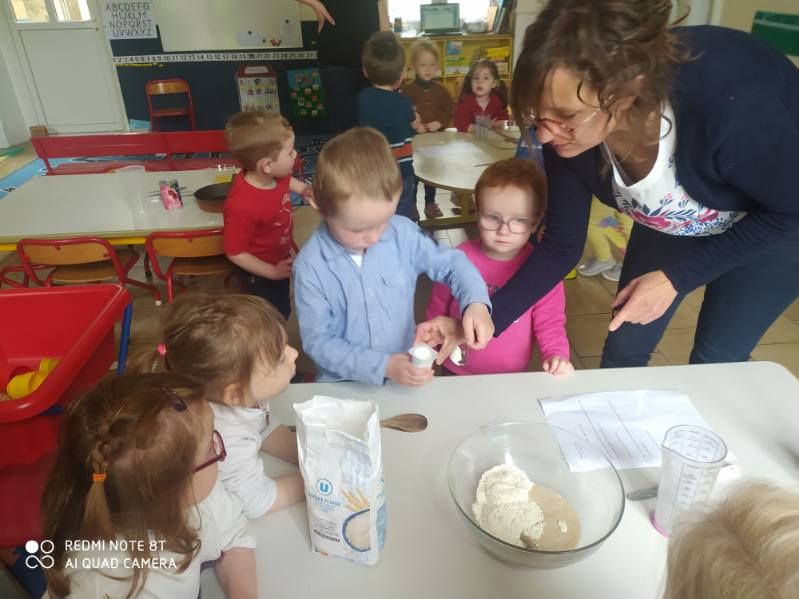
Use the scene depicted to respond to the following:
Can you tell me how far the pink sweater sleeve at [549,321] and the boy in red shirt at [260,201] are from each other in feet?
3.55

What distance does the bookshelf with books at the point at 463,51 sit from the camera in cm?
584

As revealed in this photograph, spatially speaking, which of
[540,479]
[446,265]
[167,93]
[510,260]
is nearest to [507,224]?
[510,260]

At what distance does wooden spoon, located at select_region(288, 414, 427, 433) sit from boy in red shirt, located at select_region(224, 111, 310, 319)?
1226mm

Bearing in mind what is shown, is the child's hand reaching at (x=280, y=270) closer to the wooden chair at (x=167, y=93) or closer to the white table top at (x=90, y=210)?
the white table top at (x=90, y=210)

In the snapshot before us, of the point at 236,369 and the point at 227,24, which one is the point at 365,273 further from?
the point at 227,24

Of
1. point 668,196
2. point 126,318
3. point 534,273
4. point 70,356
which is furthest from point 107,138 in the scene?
point 668,196

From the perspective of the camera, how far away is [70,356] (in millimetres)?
1113

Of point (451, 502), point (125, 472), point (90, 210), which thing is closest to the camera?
point (125, 472)

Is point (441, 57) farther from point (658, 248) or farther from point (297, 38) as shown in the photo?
point (658, 248)

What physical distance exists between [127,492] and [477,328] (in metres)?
0.72

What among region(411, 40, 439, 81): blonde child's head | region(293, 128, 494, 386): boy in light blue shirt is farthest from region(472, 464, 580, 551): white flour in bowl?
region(411, 40, 439, 81): blonde child's head

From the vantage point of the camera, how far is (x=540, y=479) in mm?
947

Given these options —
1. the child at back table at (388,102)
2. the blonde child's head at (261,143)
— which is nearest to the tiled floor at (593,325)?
the child at back table at (388,102)

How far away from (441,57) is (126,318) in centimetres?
537
